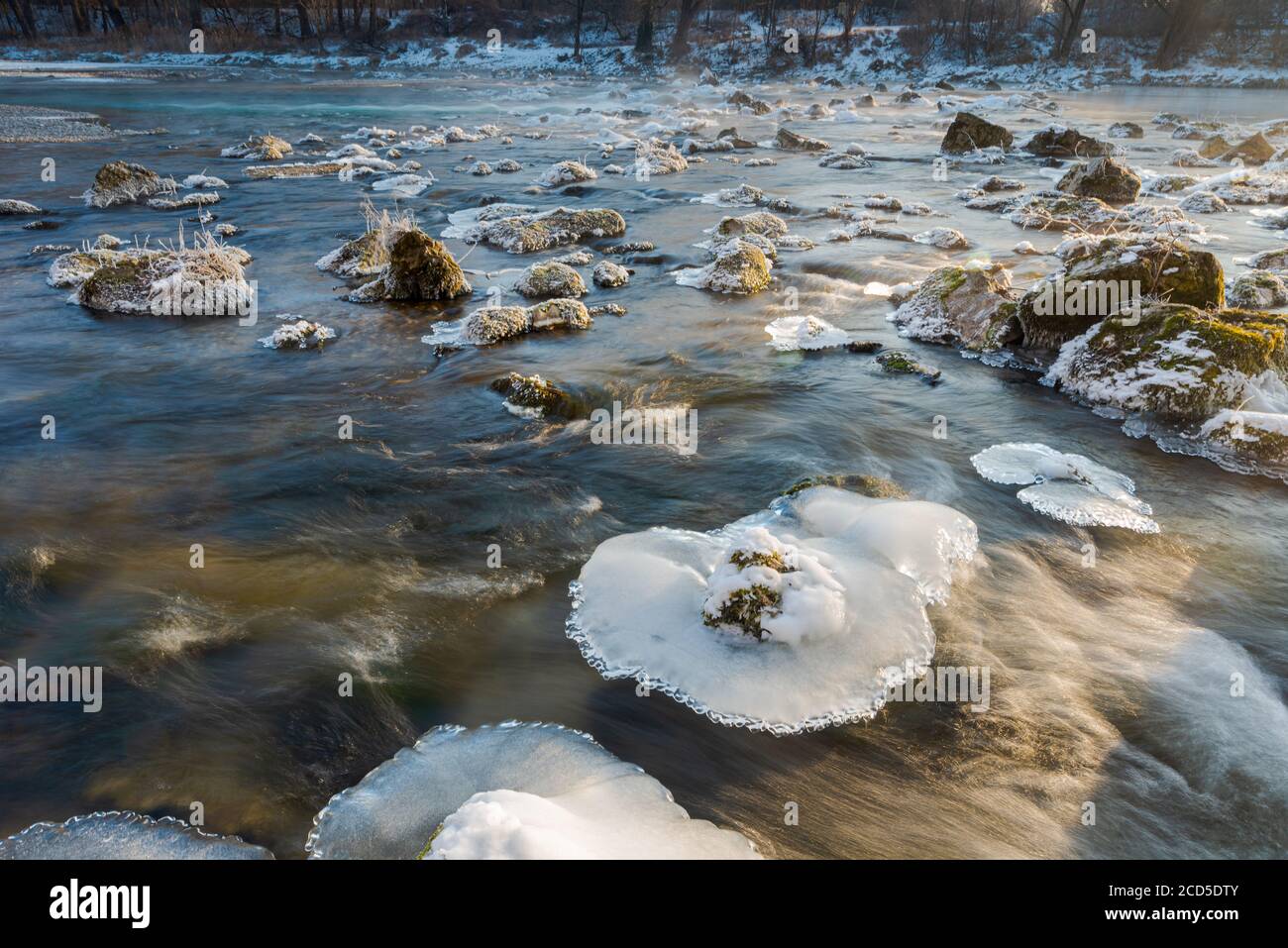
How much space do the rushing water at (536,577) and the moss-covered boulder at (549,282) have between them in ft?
2.07

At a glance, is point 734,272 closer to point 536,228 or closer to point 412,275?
point 536,228

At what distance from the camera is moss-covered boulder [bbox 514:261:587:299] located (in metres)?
10.4

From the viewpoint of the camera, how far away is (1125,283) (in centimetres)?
779

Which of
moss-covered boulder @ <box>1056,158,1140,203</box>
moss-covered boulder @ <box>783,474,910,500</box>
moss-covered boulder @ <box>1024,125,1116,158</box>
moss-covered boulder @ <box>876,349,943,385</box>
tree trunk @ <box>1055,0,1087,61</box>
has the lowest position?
moss-covered boulder @ <box>783,474,910,500</box>

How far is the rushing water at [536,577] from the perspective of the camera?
11.4 ft

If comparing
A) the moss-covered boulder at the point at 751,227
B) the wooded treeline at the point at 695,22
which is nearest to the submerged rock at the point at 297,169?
the moss-covered boulder at the point at 751,227

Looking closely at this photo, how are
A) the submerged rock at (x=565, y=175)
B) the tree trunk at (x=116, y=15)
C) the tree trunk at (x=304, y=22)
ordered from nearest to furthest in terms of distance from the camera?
1. the submerged rock at (x=565, y=175)
2. the tree trunk at (x=116, y=15)
3. the tree trunk at (x=304, y=22)

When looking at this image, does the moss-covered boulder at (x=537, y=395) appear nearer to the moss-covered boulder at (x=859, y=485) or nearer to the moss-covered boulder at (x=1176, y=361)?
the moss-covered boulder at (x=859, y=485)

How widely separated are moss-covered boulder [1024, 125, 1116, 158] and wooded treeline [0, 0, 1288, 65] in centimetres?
3373

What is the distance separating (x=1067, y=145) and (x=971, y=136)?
2.86 metres

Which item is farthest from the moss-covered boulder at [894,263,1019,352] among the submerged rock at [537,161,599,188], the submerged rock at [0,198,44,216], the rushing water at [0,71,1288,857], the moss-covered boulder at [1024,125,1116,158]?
the submerged rock at [0,198,44,216]

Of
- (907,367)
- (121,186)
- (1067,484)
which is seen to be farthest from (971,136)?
(121,186)

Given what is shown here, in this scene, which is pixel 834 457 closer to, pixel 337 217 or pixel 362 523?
pixel 362 523

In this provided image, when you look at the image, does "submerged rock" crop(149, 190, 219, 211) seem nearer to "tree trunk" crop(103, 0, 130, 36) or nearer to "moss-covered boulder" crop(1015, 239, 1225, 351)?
"moss-covered boulder" crop(1015, 239, 1225, 351)
